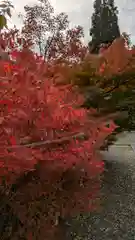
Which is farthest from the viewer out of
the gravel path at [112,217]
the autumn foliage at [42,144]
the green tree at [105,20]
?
the green tree at [105,20]

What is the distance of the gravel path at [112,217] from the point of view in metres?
2.84

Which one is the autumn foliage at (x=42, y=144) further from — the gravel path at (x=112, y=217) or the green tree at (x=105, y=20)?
the green tree at (x=105, y=20)

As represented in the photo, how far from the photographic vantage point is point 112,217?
3.24m

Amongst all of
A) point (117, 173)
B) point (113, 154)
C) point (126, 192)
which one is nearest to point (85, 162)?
point (126, 192)

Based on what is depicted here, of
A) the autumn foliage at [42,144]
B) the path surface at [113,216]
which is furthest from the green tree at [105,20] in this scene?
the autumn foliage at [42,144]

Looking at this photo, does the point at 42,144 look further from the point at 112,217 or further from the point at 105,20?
the point at 105,20

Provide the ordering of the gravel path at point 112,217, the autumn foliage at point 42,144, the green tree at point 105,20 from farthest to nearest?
the green tree at point 105,20 → the gravel path at point 112,217 → the autumn foliage at point 42,144

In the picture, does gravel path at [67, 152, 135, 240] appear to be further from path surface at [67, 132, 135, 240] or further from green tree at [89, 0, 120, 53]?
green tree at [89, 0, 120, 53]

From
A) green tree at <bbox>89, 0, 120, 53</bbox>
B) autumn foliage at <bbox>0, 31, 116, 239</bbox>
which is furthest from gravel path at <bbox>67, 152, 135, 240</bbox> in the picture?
green tree at <bbox>89, 0, 120, 53</bbox>

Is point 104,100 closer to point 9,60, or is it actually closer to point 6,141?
point 9,60

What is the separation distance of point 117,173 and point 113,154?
1613 mm

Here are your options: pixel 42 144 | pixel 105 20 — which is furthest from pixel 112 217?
pixel 105 20

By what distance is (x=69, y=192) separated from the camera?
1517 millimetres

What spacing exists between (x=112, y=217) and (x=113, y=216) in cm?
3
